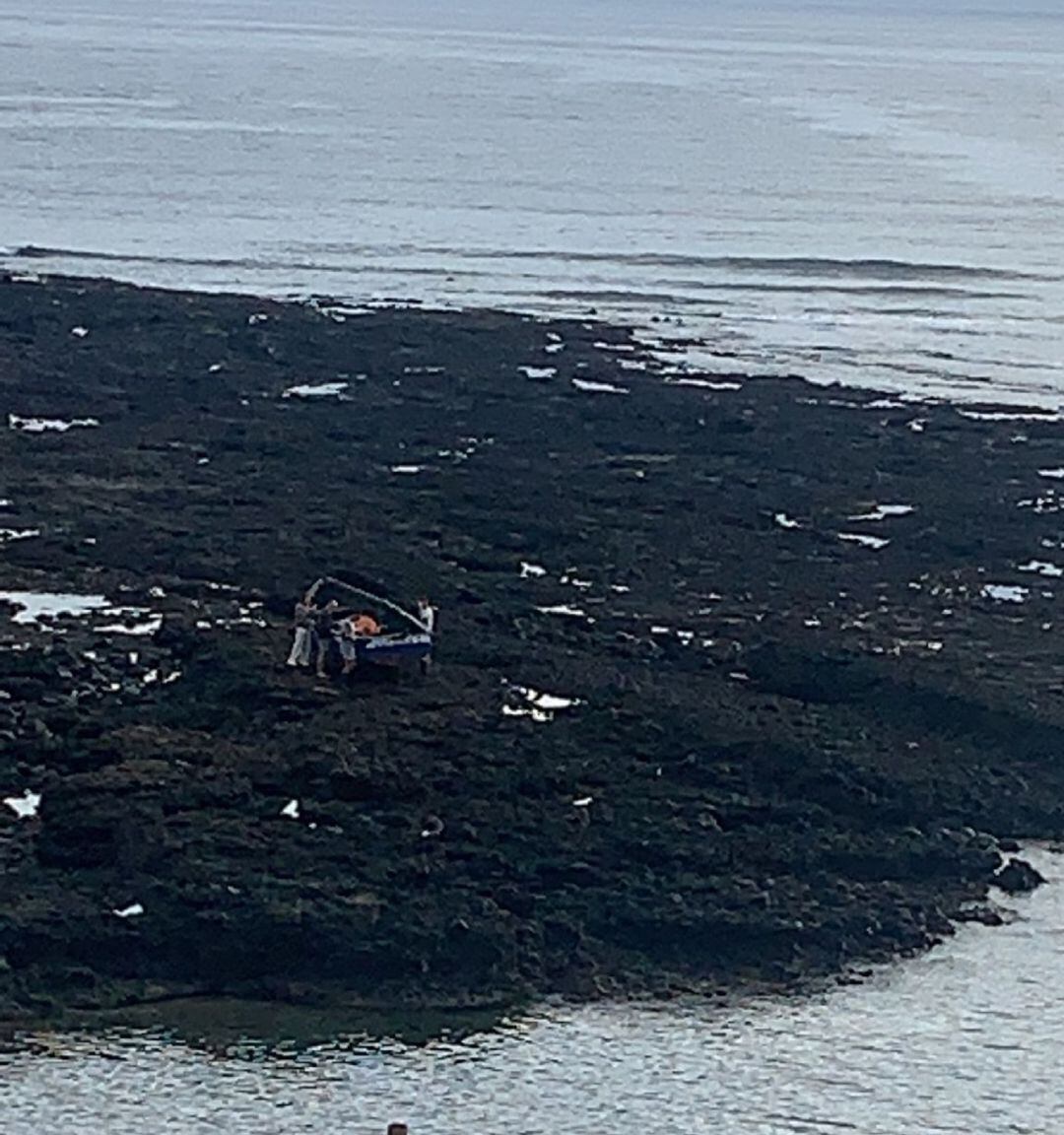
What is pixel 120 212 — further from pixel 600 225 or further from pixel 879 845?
pixel 879 845

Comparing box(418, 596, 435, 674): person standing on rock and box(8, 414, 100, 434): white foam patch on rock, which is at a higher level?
box(8, 414, 100, 434): white foam patch on rock

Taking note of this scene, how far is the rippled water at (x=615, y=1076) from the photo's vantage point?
14648 mm

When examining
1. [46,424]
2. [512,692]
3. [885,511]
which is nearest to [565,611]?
[512,692]

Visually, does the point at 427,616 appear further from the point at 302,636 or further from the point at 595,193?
the point at 595,193

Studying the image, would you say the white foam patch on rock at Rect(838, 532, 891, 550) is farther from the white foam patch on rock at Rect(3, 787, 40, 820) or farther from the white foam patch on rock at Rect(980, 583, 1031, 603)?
the white foam patch on rock at Rect(3, 787, 40, 820)

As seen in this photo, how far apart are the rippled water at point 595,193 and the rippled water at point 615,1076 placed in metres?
22.8

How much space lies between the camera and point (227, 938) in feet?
52.3

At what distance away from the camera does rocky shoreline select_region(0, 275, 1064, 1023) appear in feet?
53.6

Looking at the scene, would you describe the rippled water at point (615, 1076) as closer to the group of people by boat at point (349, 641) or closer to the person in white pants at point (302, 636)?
the group of people by boat at point (349, 641)

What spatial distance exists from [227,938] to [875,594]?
10.1 m

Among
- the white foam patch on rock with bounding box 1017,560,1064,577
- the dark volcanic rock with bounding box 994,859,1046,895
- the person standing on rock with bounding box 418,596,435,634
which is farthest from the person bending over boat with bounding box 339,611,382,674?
the white foam patch on rock with bounding box 1017,560,1064,577

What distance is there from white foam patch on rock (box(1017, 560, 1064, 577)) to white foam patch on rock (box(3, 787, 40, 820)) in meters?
11.1

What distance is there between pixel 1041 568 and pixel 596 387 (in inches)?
392

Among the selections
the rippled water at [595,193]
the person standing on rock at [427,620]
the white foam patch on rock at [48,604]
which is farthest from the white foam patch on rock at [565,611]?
the rippled water at [595,193]
